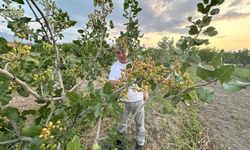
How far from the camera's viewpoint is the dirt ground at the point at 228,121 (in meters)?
5.19

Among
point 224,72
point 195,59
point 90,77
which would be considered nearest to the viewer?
point 224,72

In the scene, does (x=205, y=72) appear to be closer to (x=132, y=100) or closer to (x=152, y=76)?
(x=152, y=76)

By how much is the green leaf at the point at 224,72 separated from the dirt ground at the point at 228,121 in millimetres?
4074

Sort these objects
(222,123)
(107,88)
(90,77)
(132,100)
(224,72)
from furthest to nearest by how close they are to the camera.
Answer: (222,123) < (132,100) < (90,77) < (107,88) < (224,72)

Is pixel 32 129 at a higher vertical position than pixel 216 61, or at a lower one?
lower

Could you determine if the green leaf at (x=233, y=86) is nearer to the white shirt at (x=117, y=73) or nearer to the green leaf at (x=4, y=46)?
the green leaf at (x=4, y=46)

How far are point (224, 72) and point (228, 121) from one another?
5489 mm

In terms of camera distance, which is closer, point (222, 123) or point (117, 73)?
point (117, 73)

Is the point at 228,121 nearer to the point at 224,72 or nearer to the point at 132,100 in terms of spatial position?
the point at 132,100

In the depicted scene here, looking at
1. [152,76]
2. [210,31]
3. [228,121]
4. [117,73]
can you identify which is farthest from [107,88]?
[228,121]

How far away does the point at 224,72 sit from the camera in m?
1.07

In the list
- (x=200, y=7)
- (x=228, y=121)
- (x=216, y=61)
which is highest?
(x=200, y=7)

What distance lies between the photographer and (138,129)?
4242mm

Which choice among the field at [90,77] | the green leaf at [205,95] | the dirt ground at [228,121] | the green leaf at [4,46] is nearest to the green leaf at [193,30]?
the field at [90,77]
